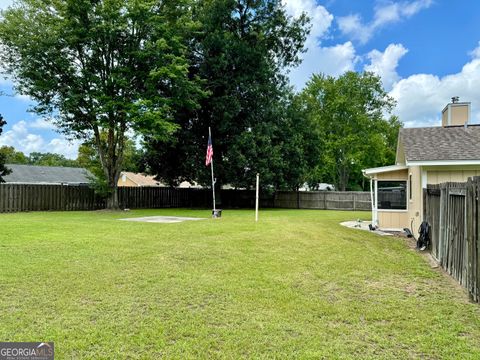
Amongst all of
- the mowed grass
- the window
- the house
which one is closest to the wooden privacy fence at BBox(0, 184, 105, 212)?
the mowed grass

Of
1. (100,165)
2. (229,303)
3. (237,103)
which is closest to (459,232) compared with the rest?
(229,303)

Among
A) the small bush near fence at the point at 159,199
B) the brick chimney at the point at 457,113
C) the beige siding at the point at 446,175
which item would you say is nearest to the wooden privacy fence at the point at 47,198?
the small bush near fence at the point at 159,199

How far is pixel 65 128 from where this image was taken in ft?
62.1

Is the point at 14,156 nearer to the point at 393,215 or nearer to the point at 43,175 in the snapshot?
the point at 43,175

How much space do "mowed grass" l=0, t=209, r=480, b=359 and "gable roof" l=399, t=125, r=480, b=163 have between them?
375 centimetres

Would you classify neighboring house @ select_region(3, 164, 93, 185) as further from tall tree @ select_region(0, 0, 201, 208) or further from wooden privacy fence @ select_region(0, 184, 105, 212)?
tall tree @ select_region(0, 0, 201, 208)

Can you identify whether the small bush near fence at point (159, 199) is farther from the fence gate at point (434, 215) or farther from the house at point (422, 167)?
the fence gate at point (434, 215)

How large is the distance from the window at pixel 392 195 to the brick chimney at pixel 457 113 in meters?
3.06

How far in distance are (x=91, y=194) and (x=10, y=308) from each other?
17517 mm

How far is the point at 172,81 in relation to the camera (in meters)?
18.2

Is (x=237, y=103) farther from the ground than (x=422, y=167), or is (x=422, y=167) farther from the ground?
(x=237, y=103)

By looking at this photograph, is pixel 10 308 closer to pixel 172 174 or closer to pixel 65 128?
pixel 65 128

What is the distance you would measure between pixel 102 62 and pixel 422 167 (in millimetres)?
15791

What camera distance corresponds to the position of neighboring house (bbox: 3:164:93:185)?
32628 millimetres
